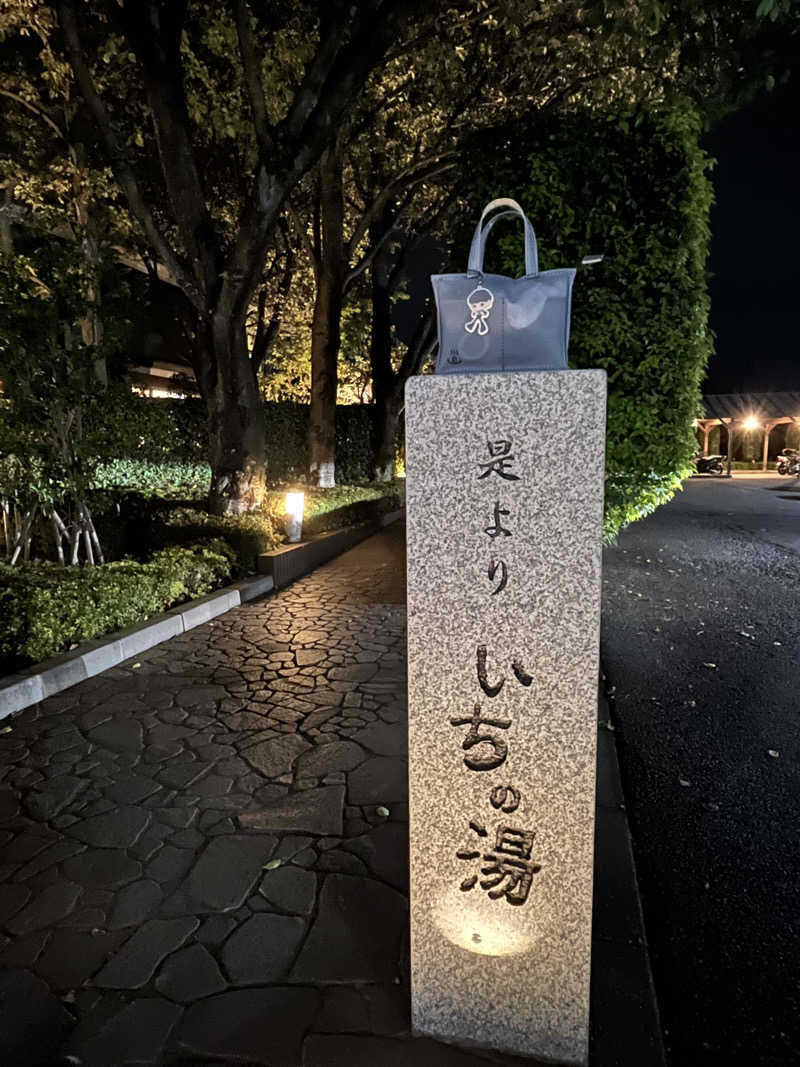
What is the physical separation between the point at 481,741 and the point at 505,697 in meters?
0.17

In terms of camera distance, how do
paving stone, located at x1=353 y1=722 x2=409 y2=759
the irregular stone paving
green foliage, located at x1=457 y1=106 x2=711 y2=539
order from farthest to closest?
green foliage, located at x1=457 y1=106 x2=711 y2=539, paving stone, located at x1=353 y1=722 x2=409 y2=759, the irregular stone paving

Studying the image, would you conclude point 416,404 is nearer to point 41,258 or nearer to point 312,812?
point 312,812

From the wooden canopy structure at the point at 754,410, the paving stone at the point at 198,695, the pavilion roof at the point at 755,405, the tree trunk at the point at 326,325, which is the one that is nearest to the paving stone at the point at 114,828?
the paving stone at the point at 198,695

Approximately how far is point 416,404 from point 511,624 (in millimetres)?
768

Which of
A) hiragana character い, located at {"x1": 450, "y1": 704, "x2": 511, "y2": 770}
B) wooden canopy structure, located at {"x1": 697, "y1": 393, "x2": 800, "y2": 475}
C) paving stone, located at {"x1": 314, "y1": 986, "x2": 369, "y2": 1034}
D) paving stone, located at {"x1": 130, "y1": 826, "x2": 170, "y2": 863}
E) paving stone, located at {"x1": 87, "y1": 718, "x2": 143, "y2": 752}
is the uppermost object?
wooden canopy structure, located at {"x1": 697, "y1": 393, "x2": 800, "y2": 475}

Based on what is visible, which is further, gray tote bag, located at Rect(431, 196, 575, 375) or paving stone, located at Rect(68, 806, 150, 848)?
paving stone, located at Rect(68, 806, 150, 848)

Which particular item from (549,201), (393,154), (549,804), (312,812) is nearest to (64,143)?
(393,154)

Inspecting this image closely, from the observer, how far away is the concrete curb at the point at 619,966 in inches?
84.7

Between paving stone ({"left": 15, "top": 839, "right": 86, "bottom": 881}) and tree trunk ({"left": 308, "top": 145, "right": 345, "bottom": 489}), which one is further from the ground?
tree trunk ({"left": 308, "top": 145, "right": 345, "bottom": 489})

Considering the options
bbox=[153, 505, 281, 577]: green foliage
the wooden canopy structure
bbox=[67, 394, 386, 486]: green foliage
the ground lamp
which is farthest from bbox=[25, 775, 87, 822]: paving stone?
the wooden canopy structure

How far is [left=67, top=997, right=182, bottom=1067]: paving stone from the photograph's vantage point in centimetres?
214

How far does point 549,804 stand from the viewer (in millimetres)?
2031

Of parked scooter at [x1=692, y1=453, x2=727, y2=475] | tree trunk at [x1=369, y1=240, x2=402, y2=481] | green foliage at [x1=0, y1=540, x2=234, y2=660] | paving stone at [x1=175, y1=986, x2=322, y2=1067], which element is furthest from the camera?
parked scooter at [x1=692, y1=453, x2=727, y2=475]

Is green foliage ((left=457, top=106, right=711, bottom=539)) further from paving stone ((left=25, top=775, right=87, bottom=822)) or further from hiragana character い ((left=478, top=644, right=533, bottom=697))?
paving stone ((left=25, top=775, right=87, bottom=822))
